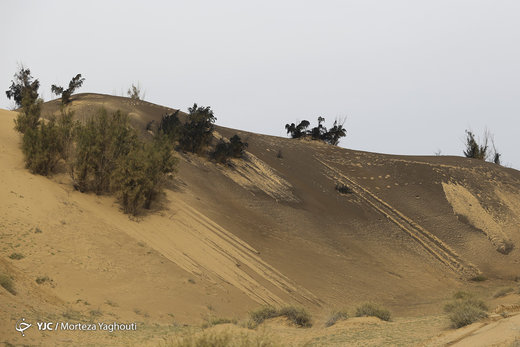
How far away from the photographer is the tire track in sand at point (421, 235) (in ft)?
85.1

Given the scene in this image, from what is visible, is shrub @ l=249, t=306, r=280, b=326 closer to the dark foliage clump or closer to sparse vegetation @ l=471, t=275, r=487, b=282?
sparse vegetation @ l=471, t=275, r=487, b=282

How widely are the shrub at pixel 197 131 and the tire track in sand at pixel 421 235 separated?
11.0 metres

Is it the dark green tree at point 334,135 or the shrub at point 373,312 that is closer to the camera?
the shrub at point 373,312

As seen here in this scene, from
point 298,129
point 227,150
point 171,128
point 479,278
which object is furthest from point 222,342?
point 298,129

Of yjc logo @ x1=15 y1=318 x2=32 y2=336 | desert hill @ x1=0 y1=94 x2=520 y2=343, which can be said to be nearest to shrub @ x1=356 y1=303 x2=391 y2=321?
desert hill @ x1=0 y1=94 x2=520 y2=343

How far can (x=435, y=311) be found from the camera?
57.4 ft

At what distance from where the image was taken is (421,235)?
94.2ft

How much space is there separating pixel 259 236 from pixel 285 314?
334 inches

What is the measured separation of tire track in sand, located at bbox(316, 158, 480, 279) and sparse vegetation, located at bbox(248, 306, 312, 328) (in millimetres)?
15048

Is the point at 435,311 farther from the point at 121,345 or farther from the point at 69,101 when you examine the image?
the point at 69,101

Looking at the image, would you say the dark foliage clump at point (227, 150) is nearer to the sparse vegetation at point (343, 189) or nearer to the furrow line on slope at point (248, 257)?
the sparse vegetation at point (343, 189)

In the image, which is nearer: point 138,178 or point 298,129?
point 138,178

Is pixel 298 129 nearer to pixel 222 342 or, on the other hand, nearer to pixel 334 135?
pixel 334 135

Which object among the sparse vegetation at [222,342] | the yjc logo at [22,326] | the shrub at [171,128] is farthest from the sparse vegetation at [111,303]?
the shrub at [171,128]
